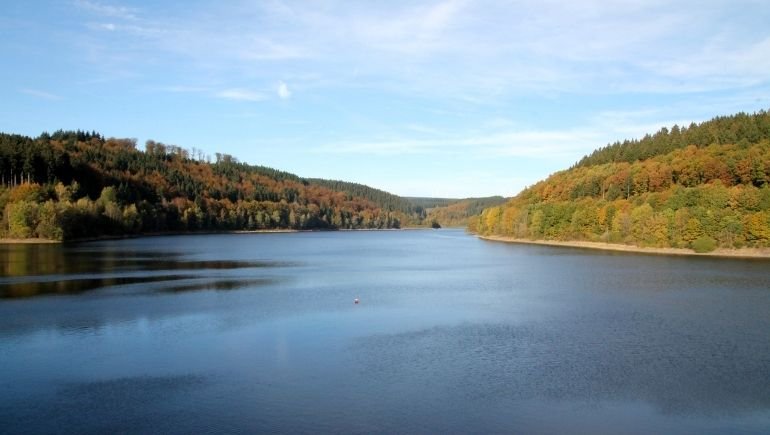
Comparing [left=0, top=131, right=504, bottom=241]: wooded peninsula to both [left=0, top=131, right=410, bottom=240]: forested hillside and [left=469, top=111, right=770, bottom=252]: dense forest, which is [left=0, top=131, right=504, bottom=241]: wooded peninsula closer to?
[left=0, top=131, right=410, bottom=240]: forested hillside

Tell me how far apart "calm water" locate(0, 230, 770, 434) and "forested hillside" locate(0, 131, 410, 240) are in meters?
45.2

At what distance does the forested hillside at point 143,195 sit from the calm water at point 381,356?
4521 centimetres

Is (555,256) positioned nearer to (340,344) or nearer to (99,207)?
(340,344)

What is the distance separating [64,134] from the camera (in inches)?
5094

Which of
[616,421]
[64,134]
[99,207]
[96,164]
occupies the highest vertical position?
[64,134]

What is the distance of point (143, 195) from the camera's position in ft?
367

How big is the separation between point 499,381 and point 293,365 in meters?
5.88

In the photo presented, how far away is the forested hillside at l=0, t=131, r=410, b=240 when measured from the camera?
7625cm

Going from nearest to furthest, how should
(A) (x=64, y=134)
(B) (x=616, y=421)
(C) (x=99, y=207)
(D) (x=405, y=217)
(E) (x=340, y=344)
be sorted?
(B) (x=616, y=421) → (E) (x=340, y=344) → (C) (x=99, y=207) → (A) (x=64, y=134) → (D) (x=405, y=217)

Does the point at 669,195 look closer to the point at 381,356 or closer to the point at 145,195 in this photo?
the point at 381,356

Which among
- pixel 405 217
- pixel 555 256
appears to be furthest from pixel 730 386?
pixel 405 217

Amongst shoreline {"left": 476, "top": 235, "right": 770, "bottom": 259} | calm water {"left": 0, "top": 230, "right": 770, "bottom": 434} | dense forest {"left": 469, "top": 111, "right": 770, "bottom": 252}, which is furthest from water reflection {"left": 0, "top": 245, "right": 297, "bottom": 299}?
dense forest {"left": 469, "top": 111, "right": 770, "bottom": 252}

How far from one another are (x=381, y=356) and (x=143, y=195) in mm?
103757

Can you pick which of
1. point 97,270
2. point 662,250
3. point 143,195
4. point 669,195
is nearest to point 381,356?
point 97,270
